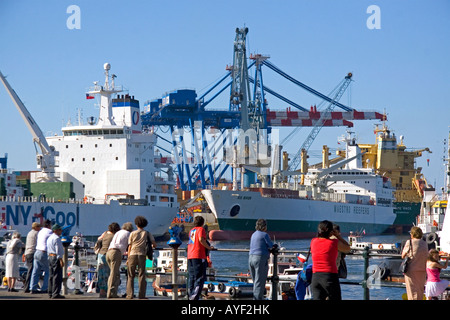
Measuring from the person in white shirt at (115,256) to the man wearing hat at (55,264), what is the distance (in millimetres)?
785

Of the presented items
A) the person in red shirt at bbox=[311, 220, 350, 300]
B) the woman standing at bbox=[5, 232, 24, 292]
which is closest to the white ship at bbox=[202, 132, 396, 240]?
the woman standing at bbox=[5, 232, 24, 292]

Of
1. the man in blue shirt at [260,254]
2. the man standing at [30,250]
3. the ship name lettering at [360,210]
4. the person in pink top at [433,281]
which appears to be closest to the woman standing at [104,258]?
the man standing at [30,250]

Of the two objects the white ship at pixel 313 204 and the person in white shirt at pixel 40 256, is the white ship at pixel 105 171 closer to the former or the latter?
the white ship at pixel 313 204

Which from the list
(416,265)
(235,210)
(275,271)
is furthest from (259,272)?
(235,210)

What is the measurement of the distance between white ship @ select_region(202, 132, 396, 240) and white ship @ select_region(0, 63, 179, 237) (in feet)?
20.0

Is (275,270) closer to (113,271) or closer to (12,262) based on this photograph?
(113,271)

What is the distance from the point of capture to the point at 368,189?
9125cm

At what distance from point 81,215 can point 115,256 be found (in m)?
40.5

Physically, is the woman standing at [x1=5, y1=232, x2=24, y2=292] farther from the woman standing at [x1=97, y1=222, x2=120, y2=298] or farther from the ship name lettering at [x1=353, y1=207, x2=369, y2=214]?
the ship name lettering at [x1=353, y1=207, x2=369, y2=214]

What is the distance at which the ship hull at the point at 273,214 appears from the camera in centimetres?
6675

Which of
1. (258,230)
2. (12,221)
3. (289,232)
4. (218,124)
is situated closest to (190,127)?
(218,124)

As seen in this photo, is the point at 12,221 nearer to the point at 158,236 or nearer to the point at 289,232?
the point at 158,236

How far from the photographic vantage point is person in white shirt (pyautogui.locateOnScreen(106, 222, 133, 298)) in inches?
495

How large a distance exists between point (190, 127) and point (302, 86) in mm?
24870
